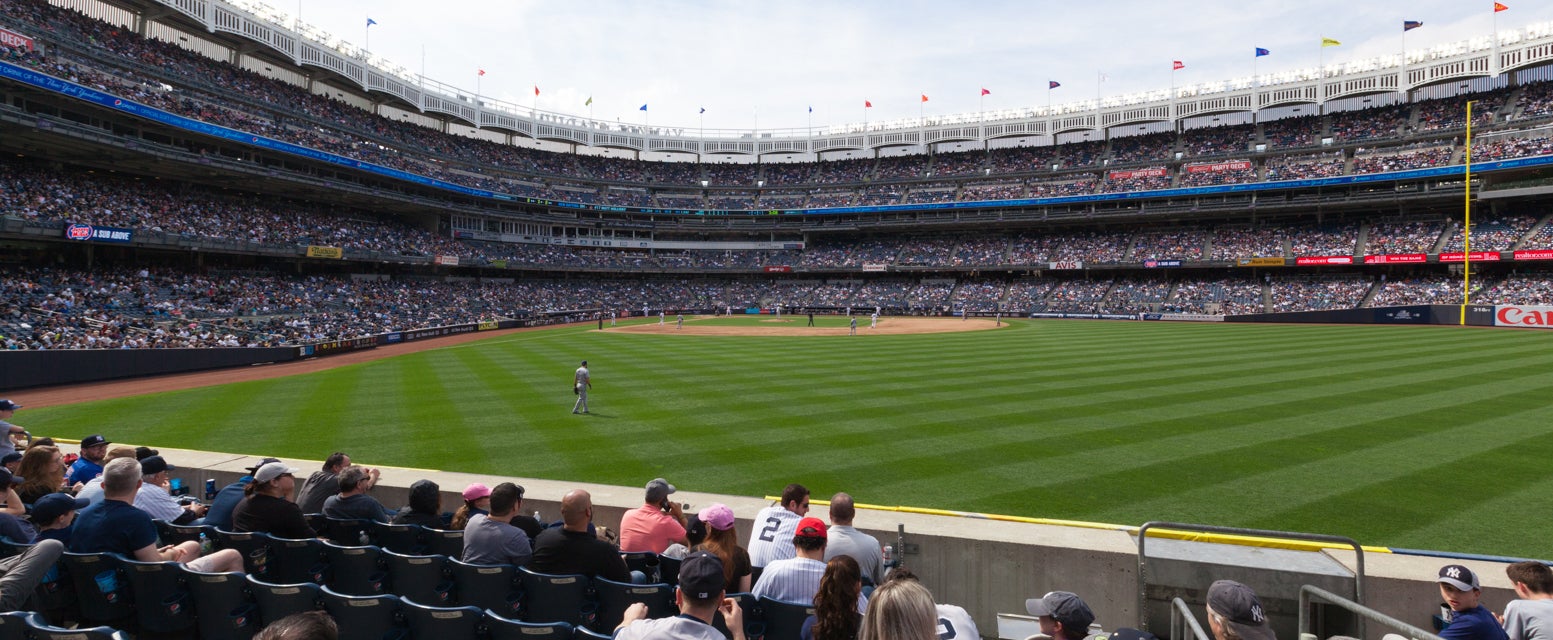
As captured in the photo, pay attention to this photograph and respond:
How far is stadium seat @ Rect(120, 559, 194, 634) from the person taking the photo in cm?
559

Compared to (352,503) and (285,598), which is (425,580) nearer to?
(285,598)

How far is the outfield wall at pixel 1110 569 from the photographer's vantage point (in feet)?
19.2

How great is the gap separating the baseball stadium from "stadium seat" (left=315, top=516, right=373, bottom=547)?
29mm

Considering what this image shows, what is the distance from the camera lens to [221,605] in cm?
548

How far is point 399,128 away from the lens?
71.1 m

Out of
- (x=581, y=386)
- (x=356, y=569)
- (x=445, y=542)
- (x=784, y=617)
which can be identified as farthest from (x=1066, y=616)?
(x=581, y=386)

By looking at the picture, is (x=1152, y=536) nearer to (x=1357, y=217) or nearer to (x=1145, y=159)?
(x=1357, y=217)

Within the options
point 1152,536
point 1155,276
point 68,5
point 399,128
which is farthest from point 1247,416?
point 399,128

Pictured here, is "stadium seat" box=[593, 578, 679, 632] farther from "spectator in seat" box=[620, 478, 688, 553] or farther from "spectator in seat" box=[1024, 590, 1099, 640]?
"spectator in seat" box=[1024, 590, 1099, 640]

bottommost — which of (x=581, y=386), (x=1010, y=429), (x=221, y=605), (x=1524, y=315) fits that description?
(x=1010, y=429)

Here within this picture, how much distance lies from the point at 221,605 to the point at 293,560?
934mm

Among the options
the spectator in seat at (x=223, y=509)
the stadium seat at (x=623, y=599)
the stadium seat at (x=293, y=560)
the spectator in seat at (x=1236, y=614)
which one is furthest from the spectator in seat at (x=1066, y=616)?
the spectator in seat at (x=223, y=509)

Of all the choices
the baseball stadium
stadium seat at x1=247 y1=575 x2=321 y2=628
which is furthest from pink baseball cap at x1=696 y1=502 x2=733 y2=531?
stadium seat at x1=247 y1=575 x2=321 y2=628

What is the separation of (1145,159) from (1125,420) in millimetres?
72347
